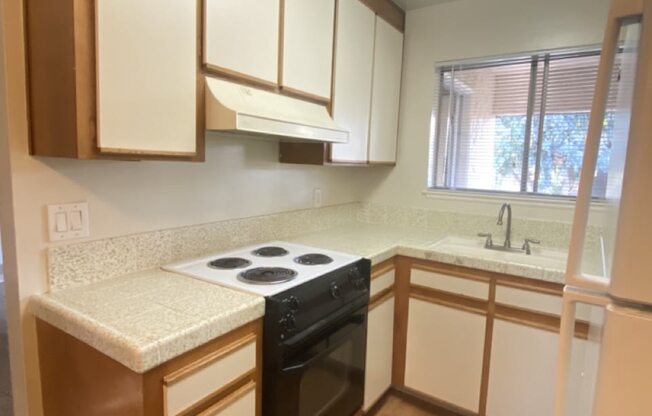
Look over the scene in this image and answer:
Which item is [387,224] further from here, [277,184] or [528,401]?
[528,401]

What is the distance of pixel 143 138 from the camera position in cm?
118

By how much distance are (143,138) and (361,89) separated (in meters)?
1.40

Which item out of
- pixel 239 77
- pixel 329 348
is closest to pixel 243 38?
pixel 239 77

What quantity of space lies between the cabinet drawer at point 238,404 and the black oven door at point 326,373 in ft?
0.25

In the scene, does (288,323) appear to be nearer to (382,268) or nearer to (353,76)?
(382,268)

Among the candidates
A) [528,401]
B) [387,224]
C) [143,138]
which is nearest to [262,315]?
[143,138]

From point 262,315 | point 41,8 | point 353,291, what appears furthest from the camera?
point 353,291

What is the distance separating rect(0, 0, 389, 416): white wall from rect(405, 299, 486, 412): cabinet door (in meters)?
1.14

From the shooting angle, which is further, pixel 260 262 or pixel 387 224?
pixel 387 224

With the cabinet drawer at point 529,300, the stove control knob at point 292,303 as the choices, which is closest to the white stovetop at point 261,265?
the stove control knob at point 292,303

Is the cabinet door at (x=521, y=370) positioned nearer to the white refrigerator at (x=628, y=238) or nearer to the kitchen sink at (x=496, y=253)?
the kitchen sink at (x=496, y=253)

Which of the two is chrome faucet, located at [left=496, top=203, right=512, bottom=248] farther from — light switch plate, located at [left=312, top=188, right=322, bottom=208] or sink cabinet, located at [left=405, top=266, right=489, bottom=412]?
light switch plate, located at [left=312, top=188, right=322, bottom=208]

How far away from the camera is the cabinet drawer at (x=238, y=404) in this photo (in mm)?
1116

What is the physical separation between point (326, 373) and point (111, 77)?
4.32 feet
